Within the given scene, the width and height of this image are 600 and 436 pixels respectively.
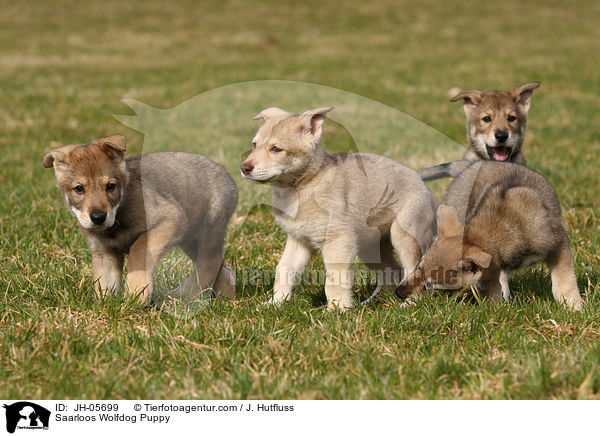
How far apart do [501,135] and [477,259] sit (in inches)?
94.2

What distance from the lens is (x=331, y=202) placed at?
4535mm

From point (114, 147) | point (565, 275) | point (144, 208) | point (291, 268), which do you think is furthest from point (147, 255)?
point (565, 275)

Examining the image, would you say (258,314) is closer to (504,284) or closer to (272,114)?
(272,114)

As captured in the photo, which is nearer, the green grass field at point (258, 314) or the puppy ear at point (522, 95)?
the green grass field at point (258, 314)

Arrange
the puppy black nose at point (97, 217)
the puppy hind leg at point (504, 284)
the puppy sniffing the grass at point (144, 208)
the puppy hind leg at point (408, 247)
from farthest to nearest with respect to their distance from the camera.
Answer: the puppy hind leg at point (504, 284), the puppy hind leg at point (408, 247), the puppy sniffing the grass at point (144, 208), the puppy black nose at point (97, 217)

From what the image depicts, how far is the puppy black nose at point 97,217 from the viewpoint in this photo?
4.04 metres

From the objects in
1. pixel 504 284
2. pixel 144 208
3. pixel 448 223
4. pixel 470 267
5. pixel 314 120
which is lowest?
pixel 504 284

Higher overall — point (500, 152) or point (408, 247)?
point (500, 152)

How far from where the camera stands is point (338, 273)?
4.55 meters

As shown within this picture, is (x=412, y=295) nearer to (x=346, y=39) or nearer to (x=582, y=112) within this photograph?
(x=582, y=112)

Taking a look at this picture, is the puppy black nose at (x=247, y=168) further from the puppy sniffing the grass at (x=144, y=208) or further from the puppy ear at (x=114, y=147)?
the puppy ear at (x=114, y=147)

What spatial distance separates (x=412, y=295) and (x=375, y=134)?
2942 mm

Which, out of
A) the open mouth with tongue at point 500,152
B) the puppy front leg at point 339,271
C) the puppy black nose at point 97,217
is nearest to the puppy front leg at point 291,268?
the puppy front leg at point 339,271

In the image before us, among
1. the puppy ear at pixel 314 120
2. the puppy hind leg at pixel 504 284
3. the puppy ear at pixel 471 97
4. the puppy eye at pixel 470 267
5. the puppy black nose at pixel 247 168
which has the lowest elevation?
the puppy hind leg at pixel 504 284
